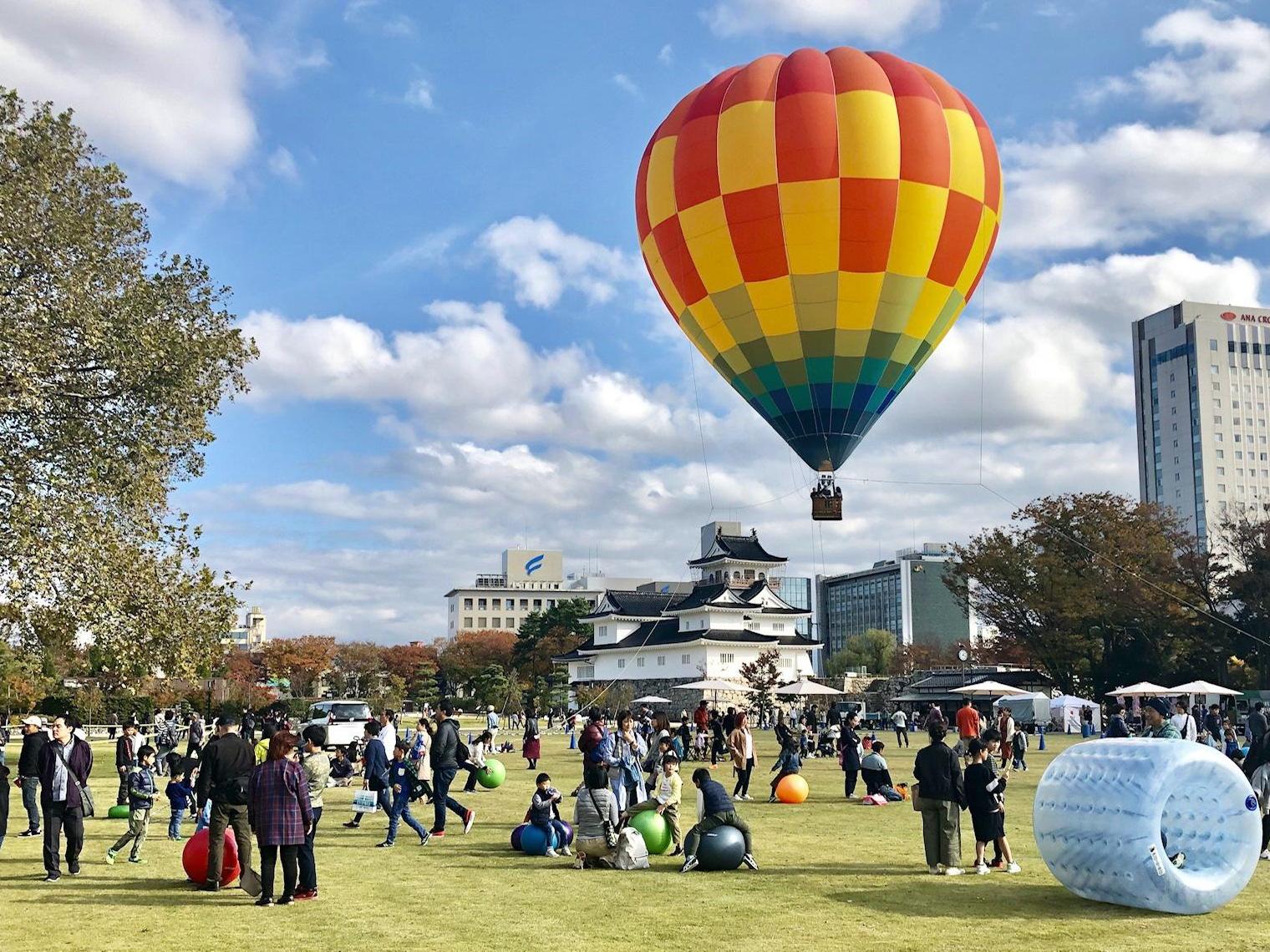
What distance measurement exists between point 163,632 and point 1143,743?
16.0m

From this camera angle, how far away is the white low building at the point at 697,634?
2985 inches

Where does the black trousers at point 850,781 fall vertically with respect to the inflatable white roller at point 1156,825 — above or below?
below

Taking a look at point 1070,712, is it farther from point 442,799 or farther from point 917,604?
point 917,604

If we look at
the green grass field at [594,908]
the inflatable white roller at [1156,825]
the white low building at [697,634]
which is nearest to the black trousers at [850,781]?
the green grass field at [594,908]

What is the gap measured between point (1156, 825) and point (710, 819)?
5.08 meters

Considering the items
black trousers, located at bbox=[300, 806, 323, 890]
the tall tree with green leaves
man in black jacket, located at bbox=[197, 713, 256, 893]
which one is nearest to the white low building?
the tall tree with green leaves

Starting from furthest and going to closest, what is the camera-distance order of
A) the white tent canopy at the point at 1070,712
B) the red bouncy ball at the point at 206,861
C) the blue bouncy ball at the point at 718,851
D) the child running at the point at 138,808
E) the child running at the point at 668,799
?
1. the white tent canopy at the point at 1070,712
2. the child running at the point at 668,799
3. the child running at the point at 138,808
4. the blue bouncy ball at the point at 718,851
5. the red bouncy ball at the point at 206,861

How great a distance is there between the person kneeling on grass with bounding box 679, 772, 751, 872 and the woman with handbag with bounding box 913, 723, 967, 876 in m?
2.05

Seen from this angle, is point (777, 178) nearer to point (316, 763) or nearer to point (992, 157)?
point (992, 157)

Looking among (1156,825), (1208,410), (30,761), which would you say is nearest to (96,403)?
(30,761)

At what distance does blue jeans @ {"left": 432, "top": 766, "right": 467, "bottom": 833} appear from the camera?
17.1 m

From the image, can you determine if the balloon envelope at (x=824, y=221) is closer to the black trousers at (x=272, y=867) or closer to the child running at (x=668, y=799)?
the child running at (x=668, y=799)

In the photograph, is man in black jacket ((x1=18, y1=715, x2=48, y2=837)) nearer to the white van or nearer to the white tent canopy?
the white van

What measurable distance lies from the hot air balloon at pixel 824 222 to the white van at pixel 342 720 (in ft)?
49.9
